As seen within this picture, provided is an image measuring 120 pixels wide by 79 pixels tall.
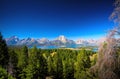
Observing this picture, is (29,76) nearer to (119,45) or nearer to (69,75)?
(69,75)

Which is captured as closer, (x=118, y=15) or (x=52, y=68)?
(x=118, y=15)

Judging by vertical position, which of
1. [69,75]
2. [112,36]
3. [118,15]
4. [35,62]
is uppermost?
[118,15]

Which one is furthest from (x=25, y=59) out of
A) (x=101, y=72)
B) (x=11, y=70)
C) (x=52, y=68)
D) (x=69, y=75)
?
(x=101, y=72)

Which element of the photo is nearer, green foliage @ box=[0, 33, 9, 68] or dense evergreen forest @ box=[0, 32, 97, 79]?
dense evergreen forest @ box=[0, 32, 97, 79]

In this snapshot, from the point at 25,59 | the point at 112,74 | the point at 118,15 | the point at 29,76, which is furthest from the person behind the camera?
the point at 25,59

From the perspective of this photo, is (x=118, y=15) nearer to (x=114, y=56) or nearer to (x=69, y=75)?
(x=114, y=56)

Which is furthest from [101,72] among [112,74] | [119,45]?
[119,45]

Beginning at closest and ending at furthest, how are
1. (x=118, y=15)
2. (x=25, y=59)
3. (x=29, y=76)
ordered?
(x=118, y=15) < (x=29, y=76) < (x=25, y=59)

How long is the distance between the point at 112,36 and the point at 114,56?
131cm

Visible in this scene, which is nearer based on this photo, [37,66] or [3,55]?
[37,66]

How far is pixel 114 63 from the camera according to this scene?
43.3 ft

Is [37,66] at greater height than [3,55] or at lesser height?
lesser

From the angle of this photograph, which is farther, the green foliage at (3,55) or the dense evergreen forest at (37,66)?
the green foliage at (3,55)

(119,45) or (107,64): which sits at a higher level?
(119,45)
